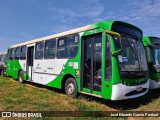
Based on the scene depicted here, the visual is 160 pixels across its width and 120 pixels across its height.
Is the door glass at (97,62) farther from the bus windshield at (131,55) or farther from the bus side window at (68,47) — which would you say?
the bus side window at (68,47)

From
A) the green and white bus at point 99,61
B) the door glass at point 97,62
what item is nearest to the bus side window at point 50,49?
the green and white bus at point 99,61

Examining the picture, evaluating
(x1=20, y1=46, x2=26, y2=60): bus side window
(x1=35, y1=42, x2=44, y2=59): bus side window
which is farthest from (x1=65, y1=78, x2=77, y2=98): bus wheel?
(x1=20, y1=46, x2=26, y2=60): bus side window

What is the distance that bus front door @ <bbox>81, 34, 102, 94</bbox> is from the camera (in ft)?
24.2

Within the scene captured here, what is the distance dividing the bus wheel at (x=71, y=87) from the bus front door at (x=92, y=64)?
51cm

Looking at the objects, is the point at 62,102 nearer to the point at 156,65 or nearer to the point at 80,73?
the point at 80,73

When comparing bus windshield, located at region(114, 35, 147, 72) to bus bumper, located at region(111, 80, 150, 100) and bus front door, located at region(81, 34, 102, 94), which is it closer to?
bus bumper, located at region(111, 80, 150, 100)

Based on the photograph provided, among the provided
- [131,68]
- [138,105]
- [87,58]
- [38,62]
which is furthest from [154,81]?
[38,62]

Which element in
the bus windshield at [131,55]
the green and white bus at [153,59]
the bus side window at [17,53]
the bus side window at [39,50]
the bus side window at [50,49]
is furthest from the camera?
the bus side window at [17,53]

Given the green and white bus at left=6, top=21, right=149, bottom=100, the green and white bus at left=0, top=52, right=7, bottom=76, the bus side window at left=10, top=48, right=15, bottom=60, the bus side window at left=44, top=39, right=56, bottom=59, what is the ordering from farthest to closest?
1. the green and white bus at left=0, top=52, right=7, bottom=76
2. the bus side window at left=10, top=48, right=15, bottom=60
3. the bus side window at left=44, top=39, right=56, bottom=59
4. the green and white bus at left=6, top=21, right=149, bottom=100

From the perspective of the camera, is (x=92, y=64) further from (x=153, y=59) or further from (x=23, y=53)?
(x=23, y=53)

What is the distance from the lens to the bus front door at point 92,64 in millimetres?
7367

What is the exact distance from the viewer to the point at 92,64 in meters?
7.60

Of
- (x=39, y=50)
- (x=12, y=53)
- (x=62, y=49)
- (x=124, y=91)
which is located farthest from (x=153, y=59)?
(x=12, y=53)

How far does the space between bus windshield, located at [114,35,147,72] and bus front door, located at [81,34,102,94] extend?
858mm
